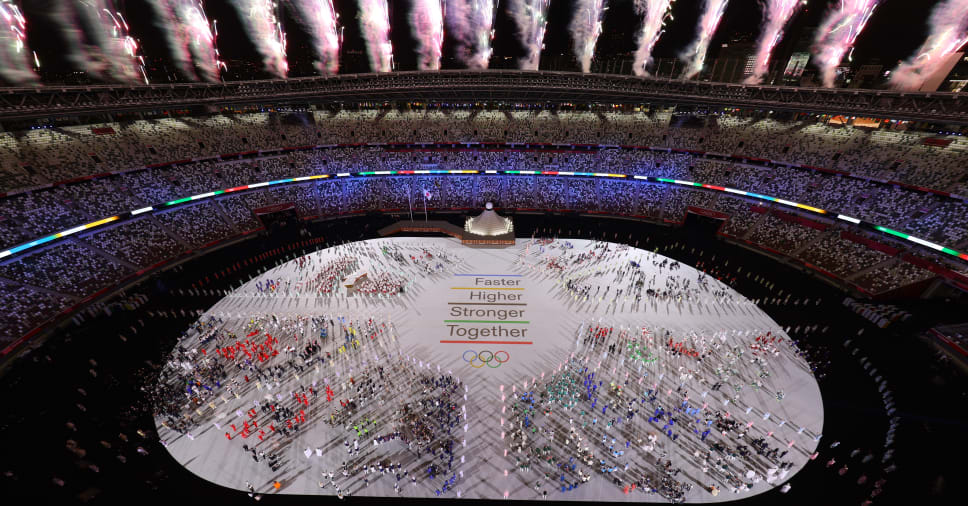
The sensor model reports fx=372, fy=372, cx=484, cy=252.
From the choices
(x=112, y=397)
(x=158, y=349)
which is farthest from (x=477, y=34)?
(x=112, y=397)

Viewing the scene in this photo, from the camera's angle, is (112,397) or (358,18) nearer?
(112,397)

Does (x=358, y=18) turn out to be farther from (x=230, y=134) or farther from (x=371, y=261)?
(x=371, y=261)

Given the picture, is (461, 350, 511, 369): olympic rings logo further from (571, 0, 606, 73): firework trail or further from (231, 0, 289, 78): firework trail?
(231, 0, 289, 78): firework trail

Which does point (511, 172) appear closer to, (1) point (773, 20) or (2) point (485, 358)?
(2) point (485, 358)

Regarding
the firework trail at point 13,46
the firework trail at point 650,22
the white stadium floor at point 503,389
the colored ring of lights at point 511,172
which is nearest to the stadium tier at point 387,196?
the colored ring of lights at point 511,172

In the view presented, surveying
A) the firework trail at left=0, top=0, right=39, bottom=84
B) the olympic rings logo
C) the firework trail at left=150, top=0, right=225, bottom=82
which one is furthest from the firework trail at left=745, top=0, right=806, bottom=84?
the firework trail at left=0, top=0, right=39, bottom=84

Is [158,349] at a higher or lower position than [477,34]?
lower
